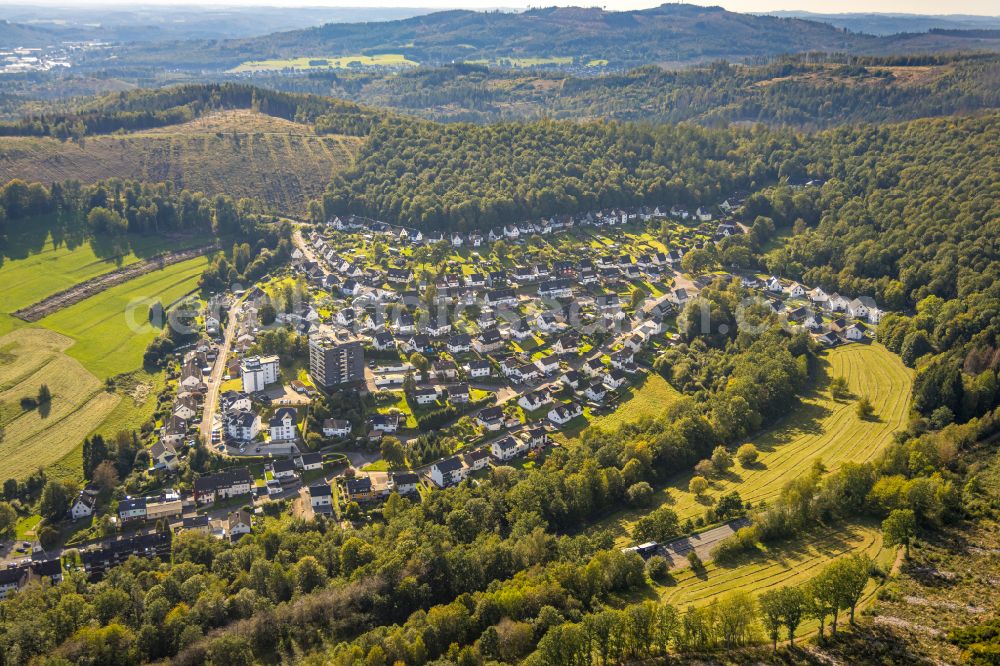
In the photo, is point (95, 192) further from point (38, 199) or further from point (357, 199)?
point (357, 199)

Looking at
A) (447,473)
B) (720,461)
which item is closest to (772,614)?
(720,461)

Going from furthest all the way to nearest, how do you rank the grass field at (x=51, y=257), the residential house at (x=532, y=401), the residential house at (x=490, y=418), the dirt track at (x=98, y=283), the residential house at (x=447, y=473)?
1. the grass field at (x=51, y=257)
2. the dirt track at (x=98, y=283)
3. the residential house at (x=532, y=401)
4. the residential house at (x=490, y=418)
5. the residential house at (x=447, y=473)

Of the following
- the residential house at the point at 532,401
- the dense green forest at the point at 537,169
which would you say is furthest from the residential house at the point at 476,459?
the dense green forest at the point at 537,169

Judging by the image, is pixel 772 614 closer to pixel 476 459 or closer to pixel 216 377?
pixel 476 459

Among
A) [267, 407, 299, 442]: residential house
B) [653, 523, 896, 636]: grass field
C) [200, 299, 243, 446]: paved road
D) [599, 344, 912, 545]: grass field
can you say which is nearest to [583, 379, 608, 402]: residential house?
[599, 344, 912, 545]: grass field

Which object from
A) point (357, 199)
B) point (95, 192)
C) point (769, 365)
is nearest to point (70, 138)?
point (95, 192)

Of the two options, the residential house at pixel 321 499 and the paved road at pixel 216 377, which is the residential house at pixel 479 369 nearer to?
the residential house at pixel 321 499
